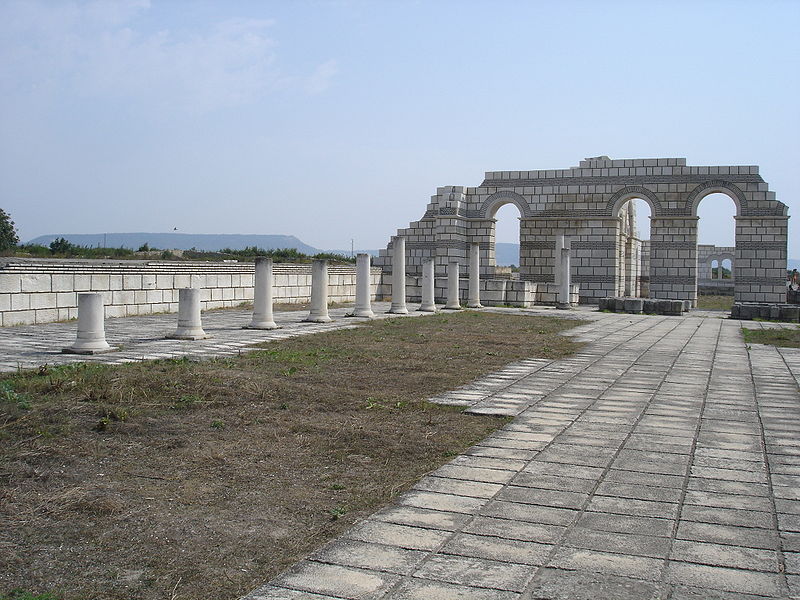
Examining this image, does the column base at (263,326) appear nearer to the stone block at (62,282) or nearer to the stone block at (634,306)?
the stone block at (62,282)

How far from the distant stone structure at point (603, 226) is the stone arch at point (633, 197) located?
4 cm

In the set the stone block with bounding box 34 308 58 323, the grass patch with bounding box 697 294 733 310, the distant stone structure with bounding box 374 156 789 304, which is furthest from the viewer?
the grass patch with bounding box 697 294 733 310

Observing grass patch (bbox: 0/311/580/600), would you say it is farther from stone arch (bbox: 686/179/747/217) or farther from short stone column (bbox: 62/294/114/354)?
stone arch (bbox: 686/179/747/217)

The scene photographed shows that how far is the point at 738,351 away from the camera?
12492 millimetres

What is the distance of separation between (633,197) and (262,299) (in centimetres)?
1831

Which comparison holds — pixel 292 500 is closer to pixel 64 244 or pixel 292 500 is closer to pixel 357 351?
pixel 357 351

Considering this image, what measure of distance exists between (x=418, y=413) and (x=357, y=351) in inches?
161

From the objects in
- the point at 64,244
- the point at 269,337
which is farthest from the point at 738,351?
the point at 64,244

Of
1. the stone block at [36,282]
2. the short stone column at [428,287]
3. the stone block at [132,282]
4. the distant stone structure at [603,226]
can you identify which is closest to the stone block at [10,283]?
the stone block at [36,282]

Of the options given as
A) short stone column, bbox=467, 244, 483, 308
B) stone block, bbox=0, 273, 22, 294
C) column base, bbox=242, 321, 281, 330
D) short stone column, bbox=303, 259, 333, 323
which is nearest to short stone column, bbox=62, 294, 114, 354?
stone block, bbox=0, 273, 22, 294

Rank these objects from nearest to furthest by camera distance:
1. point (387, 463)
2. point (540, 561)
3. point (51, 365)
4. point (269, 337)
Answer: point (540, 561)
point (387, 463)
point (51, 365)
point (269, 337)

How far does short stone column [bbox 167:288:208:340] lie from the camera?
37.2 ft

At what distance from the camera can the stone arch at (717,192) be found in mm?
26609

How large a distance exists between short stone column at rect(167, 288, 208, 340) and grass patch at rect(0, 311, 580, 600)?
2513 millimetres
